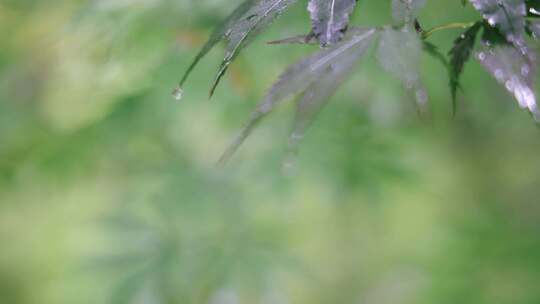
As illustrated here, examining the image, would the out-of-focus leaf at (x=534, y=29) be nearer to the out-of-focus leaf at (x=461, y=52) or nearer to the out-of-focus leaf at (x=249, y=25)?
the out-of-focus leaf at (x=461, y=52)

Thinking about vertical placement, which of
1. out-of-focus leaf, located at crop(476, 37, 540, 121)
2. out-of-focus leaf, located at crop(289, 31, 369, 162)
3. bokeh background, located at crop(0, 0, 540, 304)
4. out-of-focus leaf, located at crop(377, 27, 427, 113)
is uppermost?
out-of-focus leaf, located at crop(377, 27, 427, 113)

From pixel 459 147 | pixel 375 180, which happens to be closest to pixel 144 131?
pixel 375 180

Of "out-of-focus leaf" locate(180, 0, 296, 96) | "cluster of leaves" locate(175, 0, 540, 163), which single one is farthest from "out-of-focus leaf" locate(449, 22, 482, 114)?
"out-of-focus leaf" locate(180, 0, 296, 96)

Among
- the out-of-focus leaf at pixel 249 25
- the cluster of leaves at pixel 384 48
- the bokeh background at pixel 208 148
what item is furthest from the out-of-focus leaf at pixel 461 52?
the bokeh background at pixel 208 148

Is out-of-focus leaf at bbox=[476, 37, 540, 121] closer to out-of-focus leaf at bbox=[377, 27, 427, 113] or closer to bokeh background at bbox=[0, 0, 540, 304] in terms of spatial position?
out-of-focus leaf at bbox=[377, 27, 427, 113]

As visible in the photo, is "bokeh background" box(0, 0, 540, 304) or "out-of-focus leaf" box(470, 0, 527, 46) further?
"bokeh background" box(0, 0, 540, 304)

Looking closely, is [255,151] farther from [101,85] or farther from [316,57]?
[316,57]

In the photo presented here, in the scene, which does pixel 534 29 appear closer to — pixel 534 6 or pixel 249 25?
pixel 534 6
